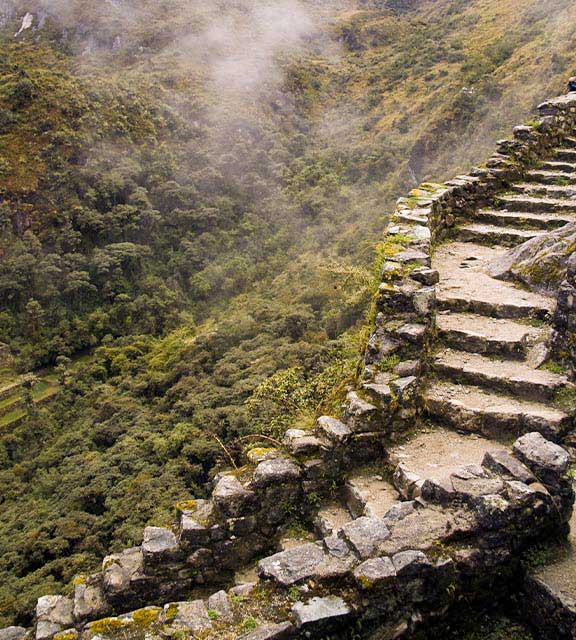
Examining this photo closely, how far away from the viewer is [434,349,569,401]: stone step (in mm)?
4805

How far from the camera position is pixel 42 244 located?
41188mm

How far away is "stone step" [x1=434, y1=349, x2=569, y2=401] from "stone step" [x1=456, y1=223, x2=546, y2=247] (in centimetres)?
317

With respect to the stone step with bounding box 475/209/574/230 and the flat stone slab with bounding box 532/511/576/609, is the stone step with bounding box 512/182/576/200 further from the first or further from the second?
the flat stone slab with bounding box 532/511/576/609

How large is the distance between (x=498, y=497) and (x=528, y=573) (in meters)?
0.55

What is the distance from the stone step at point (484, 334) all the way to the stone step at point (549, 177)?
185 inches

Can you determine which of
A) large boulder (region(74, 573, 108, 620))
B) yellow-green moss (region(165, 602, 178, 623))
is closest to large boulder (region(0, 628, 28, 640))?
large boulder (region(74, 573, 108, 620))

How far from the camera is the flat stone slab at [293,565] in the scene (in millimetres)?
3268

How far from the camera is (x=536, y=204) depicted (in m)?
8.54

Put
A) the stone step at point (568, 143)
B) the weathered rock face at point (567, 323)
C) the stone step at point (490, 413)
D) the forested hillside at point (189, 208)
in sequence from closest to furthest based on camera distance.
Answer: the stone step at point (490, 413)
the weathered rock face at point (567, 323)
the stone step at point (568, 143)
the forested hillside at point (189, 208)

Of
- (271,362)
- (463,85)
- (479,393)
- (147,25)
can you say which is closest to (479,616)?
(479,393)

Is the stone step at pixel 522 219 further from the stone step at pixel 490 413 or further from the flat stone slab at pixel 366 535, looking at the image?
the flat stone slab at pixel 366 535

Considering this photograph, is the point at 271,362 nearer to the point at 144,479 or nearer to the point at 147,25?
the point at 144,479

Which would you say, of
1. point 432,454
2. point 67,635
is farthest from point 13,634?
point 432,454

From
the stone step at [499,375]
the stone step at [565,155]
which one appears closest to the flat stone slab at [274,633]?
the stone step at [499,375]
